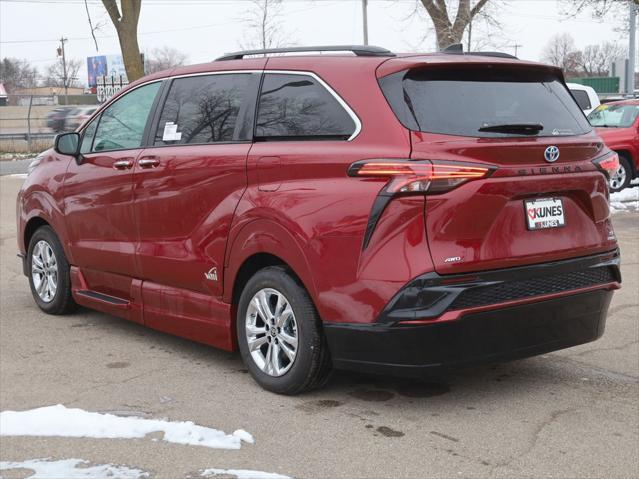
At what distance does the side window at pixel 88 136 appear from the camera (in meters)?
6.42

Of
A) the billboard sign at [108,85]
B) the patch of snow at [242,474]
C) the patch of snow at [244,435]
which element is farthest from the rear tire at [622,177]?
the billboard sign at [108,85]

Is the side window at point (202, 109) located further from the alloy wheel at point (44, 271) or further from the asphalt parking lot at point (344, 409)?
the alloy wheel at point (44, 271)

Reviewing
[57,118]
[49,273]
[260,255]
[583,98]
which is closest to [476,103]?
[260,255]

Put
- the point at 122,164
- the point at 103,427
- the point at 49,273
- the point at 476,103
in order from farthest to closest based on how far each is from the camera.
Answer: the point at 49,273
the point at 122,164
the point at 476,103
the point at 103,427

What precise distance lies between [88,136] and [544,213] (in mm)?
3546

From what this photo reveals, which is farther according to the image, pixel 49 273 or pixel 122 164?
pixel 49 273

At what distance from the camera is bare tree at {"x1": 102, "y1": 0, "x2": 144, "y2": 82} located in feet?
69.0

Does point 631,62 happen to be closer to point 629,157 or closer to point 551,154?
point 629,157

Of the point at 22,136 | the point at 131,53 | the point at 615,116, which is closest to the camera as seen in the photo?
the point at 615,116

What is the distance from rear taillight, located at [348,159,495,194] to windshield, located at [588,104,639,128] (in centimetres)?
1372

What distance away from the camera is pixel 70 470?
3811mm

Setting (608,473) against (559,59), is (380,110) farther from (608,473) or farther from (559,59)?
(559,59)

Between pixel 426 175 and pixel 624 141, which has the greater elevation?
pixel 426 175

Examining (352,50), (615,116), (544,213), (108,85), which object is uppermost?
(108,85)
